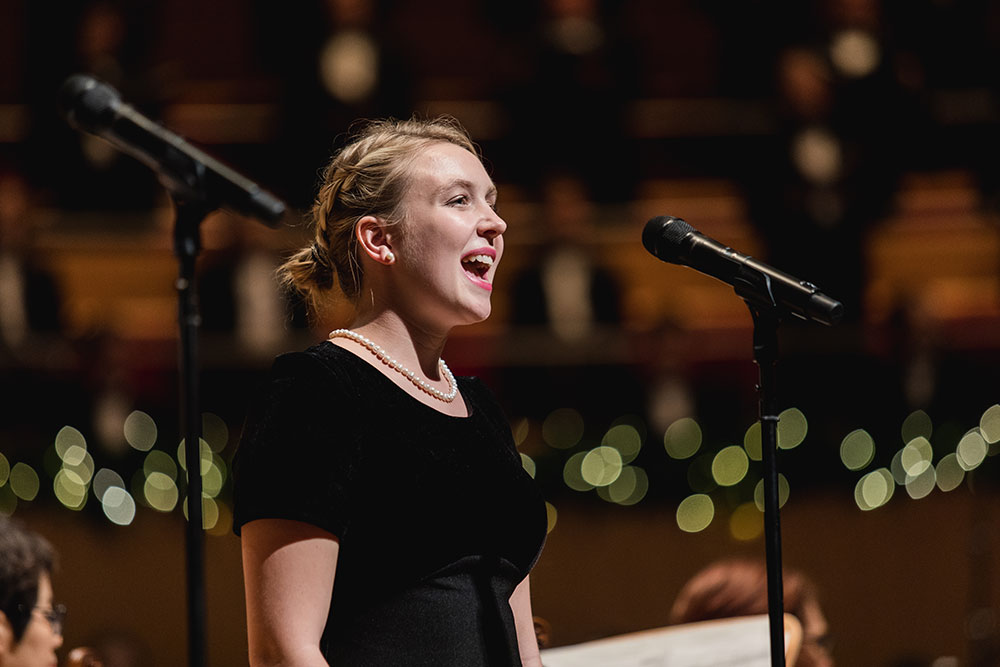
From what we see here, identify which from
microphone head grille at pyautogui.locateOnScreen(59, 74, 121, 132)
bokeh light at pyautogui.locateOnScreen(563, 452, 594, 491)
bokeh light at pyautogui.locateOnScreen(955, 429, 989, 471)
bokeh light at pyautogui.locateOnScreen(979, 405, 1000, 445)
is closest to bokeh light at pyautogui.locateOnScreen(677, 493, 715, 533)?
bokeh light at pyautogui.locateOnScreen(563, 452, 594, 491)

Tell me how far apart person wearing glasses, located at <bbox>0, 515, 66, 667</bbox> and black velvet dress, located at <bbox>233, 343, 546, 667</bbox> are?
2.32 ft

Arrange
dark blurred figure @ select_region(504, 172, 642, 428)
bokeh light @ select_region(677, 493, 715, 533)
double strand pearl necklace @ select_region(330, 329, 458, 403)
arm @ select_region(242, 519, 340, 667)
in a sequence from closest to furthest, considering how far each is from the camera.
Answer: arm @ select_region(242, 519, 340, 667)
double strand pearl necklace @ select_region(330, 329, 458, 403)
bokeh light @ select_region(677, 493, 715, 533)
dark blurred figure @ select_region(504, 172, 642, 428)

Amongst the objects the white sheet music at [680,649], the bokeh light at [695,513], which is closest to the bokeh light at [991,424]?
the bokeh light at [695,513]

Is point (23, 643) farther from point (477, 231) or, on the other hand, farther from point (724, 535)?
point (724, 535)

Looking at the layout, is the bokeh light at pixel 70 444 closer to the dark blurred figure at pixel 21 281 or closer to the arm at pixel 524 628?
the dark blurred figure at pixel 21 281

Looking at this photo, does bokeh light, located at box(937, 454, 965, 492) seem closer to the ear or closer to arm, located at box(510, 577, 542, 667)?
arm, located at box(510, 577, 542, 667)

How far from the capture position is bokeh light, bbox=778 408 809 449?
12.8 feet

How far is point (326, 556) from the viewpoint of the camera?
145cm

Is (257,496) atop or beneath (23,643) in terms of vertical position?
atop

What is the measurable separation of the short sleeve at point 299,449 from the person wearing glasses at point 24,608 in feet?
2.33

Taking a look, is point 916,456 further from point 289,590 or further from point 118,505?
point 289,590

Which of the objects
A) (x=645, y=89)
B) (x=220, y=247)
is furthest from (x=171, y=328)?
(x=645, y=89)

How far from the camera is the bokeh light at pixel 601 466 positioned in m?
3.81

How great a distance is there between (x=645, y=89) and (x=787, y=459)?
132 inches
